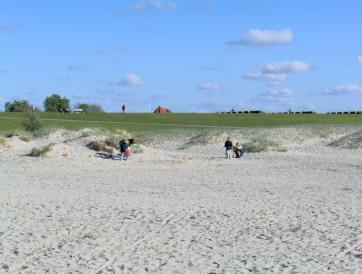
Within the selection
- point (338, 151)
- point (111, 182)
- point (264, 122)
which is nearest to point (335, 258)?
point (111, 182)

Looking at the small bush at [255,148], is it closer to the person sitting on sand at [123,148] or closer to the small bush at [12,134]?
the person sitting on sand at [123,148]

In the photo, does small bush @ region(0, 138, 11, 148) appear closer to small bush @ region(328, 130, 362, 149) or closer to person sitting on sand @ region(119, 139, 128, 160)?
person sitting on sand @ region(119, 139, 128, 160)

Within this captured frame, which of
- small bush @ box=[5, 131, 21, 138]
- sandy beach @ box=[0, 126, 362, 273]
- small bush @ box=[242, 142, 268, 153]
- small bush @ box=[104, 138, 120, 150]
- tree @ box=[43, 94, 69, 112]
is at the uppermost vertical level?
tree @ box=[43, 94, 69, 112]

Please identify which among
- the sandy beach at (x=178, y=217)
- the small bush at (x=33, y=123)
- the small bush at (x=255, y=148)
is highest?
the small bush at (x=33, y=123)

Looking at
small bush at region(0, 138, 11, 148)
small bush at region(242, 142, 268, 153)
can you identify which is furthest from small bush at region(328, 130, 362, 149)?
small bush at region(0, 138, 11, 148)

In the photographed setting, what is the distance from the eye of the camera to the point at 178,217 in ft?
35.2

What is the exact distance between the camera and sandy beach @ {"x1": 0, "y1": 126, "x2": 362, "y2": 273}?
7.73 m

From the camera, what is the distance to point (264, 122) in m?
60.1

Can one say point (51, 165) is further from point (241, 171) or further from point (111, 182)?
point (241, 171)

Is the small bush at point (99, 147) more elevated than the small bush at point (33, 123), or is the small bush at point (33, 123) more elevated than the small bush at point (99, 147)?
the small bush at point (33, 123)

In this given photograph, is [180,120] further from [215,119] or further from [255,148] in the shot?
[255,148]

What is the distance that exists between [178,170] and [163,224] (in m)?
10.5

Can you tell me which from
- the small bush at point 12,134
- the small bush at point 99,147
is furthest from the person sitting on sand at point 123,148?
the small bush at point 12,134

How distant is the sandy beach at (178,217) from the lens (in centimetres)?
773
